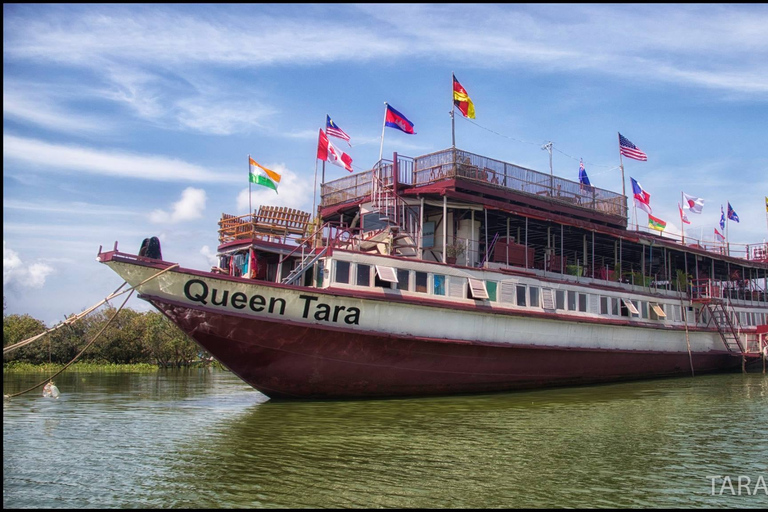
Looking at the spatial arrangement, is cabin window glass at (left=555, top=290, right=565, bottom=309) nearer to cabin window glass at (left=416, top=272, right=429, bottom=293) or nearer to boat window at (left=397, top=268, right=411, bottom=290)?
cabin window glass at (left=416, top=272, right=429, bottom=293)

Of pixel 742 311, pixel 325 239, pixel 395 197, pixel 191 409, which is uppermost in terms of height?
pixel 395 197

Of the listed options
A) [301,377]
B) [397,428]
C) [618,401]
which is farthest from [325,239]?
[618,401]

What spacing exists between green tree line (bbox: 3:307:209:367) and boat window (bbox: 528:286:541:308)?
39.6m

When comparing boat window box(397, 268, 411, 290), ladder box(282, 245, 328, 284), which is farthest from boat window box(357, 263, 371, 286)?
ladder box(282, 245, 328, 284)

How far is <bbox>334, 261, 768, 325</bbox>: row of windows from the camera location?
18.4 meters

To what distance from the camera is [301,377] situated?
17.5 metres

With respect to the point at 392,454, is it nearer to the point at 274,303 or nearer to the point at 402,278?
the point at 274,303

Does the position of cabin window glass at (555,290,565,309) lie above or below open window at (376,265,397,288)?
below

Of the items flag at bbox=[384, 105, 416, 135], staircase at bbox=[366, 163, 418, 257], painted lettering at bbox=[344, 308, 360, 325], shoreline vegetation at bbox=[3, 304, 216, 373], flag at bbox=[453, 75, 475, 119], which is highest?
flag at bbox=[453, 75, 475, 119]

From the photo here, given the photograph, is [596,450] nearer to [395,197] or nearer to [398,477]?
[398,477]

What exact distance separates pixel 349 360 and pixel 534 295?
785 cm

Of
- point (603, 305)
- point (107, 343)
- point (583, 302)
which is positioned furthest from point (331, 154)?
point (107, 343)

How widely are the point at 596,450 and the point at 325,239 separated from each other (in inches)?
425

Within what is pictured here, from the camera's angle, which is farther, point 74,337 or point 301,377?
point 74,337
